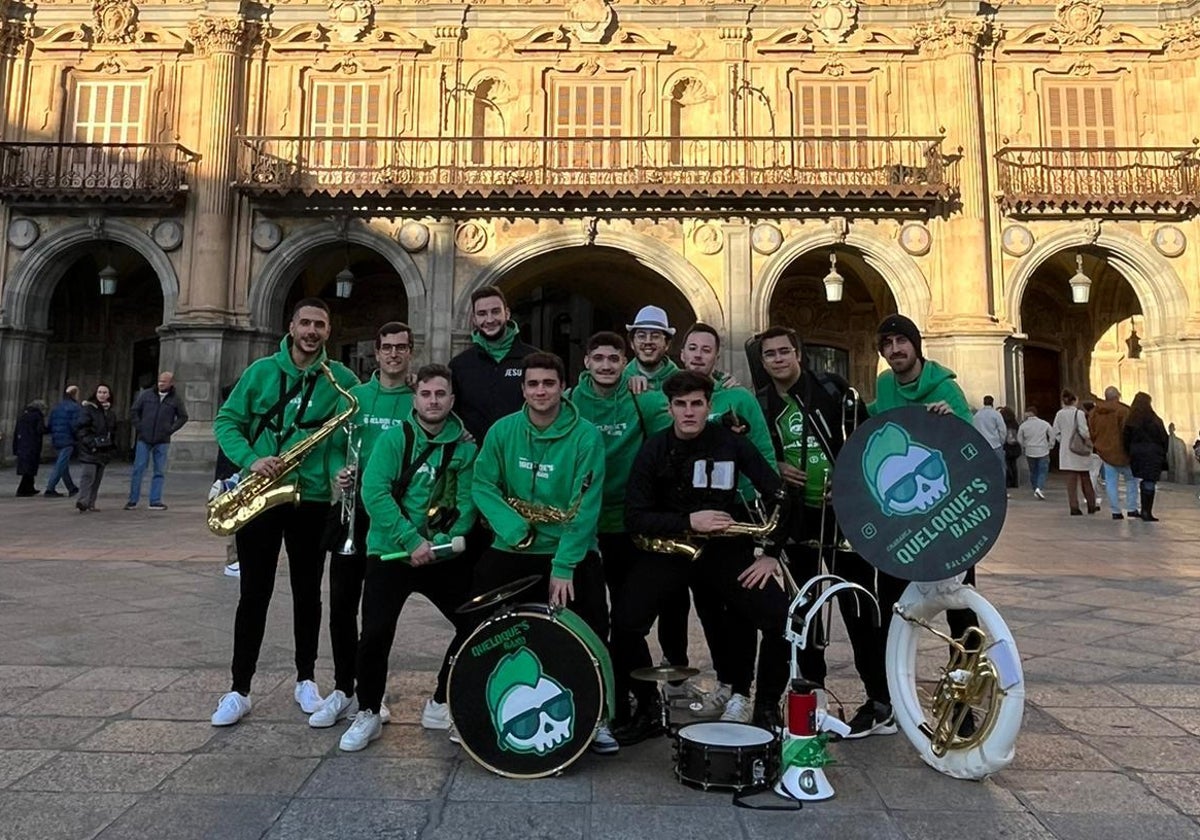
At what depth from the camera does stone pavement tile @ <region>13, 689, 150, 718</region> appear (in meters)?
3.66

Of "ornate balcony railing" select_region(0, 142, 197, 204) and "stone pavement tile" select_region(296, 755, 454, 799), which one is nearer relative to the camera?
"stone pavement tile" select_region(296, 755, 454, 799)

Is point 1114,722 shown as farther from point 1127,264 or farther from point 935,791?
point 1127,264

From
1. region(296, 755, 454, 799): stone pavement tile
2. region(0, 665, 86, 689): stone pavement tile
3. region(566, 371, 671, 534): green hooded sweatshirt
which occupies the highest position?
region(566, 371, 671, 534): green hooded sweatshirt

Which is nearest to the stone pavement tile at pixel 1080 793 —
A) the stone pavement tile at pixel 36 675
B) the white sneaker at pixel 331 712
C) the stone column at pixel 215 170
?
the white sneaker at pixel 331 712

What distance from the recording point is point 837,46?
18016mm

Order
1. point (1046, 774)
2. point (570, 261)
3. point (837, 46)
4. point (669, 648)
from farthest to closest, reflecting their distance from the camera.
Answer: point (570, 261)
point (837, 46)
point (669, 648)
point (1046, 774)

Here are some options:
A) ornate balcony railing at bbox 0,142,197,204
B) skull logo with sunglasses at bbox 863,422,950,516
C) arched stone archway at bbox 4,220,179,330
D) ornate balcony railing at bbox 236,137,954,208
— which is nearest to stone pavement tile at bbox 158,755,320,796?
skull logo with sunglasses at bbox 863,422,950,516

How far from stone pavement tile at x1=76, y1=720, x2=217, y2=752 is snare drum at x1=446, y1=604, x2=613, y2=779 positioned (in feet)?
3.99

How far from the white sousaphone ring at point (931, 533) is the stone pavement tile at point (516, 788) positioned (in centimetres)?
134

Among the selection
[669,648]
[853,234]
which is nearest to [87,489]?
[669,648]

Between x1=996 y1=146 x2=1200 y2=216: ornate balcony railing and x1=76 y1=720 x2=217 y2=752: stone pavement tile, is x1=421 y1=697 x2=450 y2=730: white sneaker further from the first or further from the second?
x1=996 y1=146 x2=1200 y2=216: ornate balcony railing

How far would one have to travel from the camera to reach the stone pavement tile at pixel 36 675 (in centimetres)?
405

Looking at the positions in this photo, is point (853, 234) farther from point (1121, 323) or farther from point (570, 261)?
point (1121, 323)

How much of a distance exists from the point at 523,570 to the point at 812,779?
1.35 m
